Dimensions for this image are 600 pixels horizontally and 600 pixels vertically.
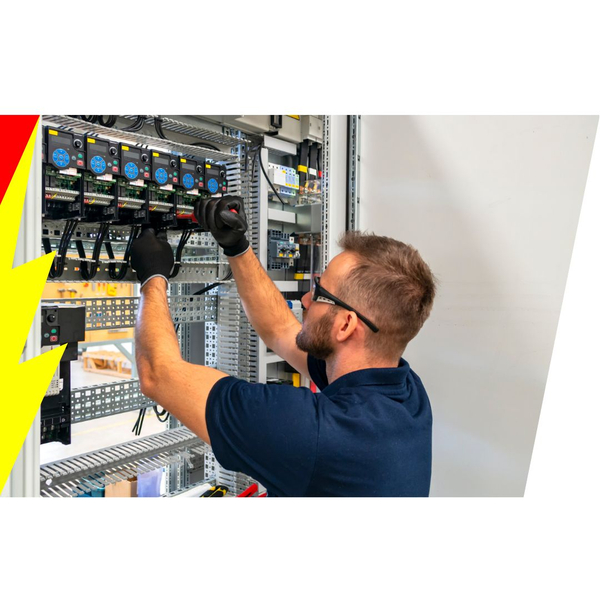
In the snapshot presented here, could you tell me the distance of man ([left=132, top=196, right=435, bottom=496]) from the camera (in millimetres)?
1085

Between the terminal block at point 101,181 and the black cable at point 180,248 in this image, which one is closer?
the terminal block at point 101,181

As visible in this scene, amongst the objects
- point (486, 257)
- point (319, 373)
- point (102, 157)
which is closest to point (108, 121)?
point (102, 157)

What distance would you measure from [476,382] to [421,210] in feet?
2.21

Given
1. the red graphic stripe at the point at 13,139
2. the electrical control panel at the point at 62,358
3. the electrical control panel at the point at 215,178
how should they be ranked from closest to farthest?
the red graphic stripe at the point at 13,139 < the electrical control panel at the point at 62,358 < the electrical control panel at the point at 215,178

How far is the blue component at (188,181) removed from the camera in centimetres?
177

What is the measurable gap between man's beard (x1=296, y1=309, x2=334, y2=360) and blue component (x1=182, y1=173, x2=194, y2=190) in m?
0.76

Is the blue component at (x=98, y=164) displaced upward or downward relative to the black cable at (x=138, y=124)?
downward

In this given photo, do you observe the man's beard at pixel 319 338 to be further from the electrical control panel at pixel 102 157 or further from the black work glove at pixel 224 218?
the electrical control panel at pixel 102 157

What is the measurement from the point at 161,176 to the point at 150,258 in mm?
333

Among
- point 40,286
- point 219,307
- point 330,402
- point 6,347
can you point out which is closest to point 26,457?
point 6,347

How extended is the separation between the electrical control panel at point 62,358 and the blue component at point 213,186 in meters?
0.72

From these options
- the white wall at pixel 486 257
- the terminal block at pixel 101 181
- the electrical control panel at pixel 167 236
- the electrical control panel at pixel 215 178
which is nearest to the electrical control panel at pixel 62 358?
the electrical control panel at pixel 167 236

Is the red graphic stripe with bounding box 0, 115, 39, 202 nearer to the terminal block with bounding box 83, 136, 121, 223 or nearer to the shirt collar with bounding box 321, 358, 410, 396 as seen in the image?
the terminal block with bounding box 83, 136, 121, 223

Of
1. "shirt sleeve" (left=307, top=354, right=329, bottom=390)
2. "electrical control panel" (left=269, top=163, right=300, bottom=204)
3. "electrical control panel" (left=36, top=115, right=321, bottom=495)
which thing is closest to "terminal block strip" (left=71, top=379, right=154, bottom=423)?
"electrical control panel" (left=36, top=115, right=321, bottom=495)
